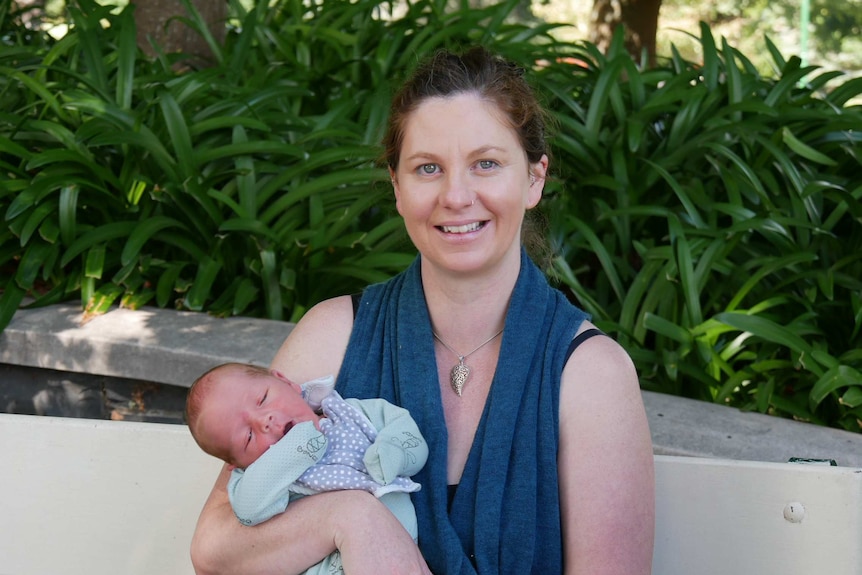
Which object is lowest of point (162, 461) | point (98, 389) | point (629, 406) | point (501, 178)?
point (98, 389)

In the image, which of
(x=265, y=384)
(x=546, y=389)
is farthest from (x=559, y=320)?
(x=265, y=384)

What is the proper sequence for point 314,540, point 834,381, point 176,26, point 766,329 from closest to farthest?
point 314,540 < point 834,381 < point 766,329 < point 176,26

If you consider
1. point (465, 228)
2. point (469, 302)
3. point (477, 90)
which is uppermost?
point (477, 90)

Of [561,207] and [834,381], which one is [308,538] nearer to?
[834,381]

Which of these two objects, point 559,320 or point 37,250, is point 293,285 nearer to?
point 37,250

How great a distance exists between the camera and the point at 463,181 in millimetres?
1987

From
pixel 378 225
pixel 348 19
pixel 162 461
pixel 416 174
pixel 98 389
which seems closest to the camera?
pixel 416 174

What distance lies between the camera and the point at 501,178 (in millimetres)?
2006

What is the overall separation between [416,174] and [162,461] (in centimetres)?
91

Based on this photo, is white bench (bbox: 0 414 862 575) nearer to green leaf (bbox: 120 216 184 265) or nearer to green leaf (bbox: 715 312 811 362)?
green leaf (bbox: 120 216 184 265)

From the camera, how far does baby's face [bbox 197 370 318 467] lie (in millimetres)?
1868

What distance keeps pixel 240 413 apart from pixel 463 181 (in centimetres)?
61

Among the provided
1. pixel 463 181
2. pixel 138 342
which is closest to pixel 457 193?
pixel 463 181

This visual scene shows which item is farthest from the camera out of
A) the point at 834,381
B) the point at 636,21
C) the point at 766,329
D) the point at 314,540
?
the point at 636,21
